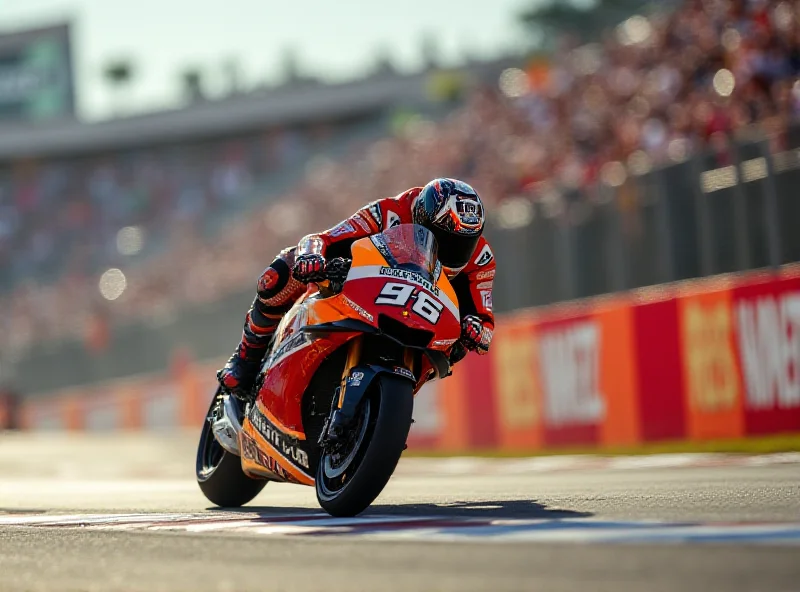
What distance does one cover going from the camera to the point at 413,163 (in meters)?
32.5

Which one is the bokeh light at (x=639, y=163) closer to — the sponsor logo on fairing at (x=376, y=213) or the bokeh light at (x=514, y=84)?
the sponsor logo on fairing at (x=376, y=213)

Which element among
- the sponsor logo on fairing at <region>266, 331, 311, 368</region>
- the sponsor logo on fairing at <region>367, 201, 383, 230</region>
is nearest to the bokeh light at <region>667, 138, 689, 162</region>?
the sponsor logo on fairing at <region>367, 201, 383, 230</region>

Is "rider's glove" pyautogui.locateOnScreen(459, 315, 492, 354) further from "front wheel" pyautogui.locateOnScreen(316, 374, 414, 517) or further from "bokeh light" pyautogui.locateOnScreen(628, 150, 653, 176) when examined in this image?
"bokeh light" pyautogui.locateOnScreen(628, 150, 653, 176)

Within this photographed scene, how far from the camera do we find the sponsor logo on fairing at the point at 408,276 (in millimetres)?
6902

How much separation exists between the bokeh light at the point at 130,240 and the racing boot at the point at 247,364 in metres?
39.0

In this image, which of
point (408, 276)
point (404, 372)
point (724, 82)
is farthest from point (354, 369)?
point (724, 82)

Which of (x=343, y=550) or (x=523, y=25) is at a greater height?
(x=523, y=25)

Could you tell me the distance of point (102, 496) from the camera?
10109 mm

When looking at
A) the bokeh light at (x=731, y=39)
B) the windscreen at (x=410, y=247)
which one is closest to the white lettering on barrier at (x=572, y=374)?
the bokeh light at (x=731, y=39)

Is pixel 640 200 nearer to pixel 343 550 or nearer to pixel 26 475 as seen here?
pixel 26 475

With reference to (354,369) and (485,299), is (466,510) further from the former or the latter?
(485,299)

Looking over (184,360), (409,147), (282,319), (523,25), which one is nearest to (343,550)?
(282,319)

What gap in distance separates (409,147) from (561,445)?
20.1m

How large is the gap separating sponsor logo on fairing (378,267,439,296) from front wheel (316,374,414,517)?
0.53 m
